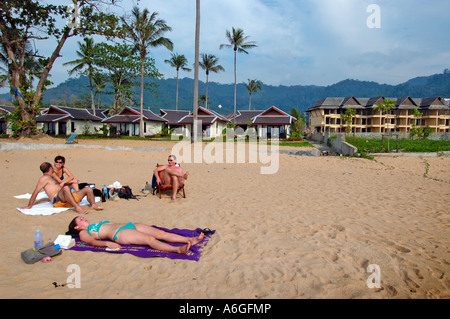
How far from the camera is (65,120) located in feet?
116

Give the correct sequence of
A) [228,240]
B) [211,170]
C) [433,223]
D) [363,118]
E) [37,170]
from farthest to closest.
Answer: [363,118], [211,170], [37,170], [433,223], [228,240]

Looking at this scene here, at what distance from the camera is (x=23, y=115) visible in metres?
19.6

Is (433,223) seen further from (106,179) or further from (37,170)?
(37,170)

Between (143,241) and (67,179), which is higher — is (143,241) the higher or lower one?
the lower one

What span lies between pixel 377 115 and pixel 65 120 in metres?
45.3

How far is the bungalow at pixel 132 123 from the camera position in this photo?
34.3 meters

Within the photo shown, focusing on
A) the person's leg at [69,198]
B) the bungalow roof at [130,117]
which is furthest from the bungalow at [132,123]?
the person's leg at [69,198]

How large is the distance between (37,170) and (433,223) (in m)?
11.1

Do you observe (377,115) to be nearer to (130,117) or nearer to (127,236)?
(130,117)

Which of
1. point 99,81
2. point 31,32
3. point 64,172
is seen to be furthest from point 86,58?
point 64,172

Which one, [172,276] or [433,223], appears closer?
[172,276]

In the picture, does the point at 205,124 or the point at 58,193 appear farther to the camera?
the point at 205,124
